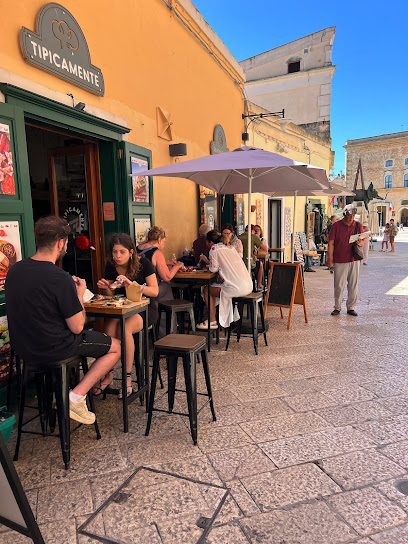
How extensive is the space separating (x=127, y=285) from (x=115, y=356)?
0.69 metres

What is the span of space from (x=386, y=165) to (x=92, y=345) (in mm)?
54088

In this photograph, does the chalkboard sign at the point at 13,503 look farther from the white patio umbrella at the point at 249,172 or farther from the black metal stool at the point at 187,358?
the white patio umbrella at the point at 249,172

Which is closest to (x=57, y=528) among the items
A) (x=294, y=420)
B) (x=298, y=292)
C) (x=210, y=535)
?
(x=210, y=535)

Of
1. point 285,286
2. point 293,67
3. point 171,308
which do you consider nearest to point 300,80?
point 293,67

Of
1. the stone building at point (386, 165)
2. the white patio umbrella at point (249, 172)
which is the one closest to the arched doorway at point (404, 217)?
the stone building at point (386, 165)

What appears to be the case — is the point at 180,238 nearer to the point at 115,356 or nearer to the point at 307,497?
the point at 115,356

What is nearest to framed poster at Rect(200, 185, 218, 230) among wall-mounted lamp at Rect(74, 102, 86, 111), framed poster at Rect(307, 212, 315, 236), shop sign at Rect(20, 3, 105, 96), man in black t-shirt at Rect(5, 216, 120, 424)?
shop sign at Rect(20, 3, 105, 96)

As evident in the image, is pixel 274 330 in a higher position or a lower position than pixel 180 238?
lower

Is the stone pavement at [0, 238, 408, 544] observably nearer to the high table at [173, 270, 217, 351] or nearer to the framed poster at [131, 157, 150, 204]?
the high table at [173, 270, 217, 351]

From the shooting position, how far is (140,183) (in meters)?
5.09

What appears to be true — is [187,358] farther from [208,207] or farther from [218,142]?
[218,142]

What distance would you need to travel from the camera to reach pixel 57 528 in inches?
77.8

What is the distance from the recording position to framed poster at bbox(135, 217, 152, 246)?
5.00 m

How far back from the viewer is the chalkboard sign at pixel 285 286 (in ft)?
18.8
